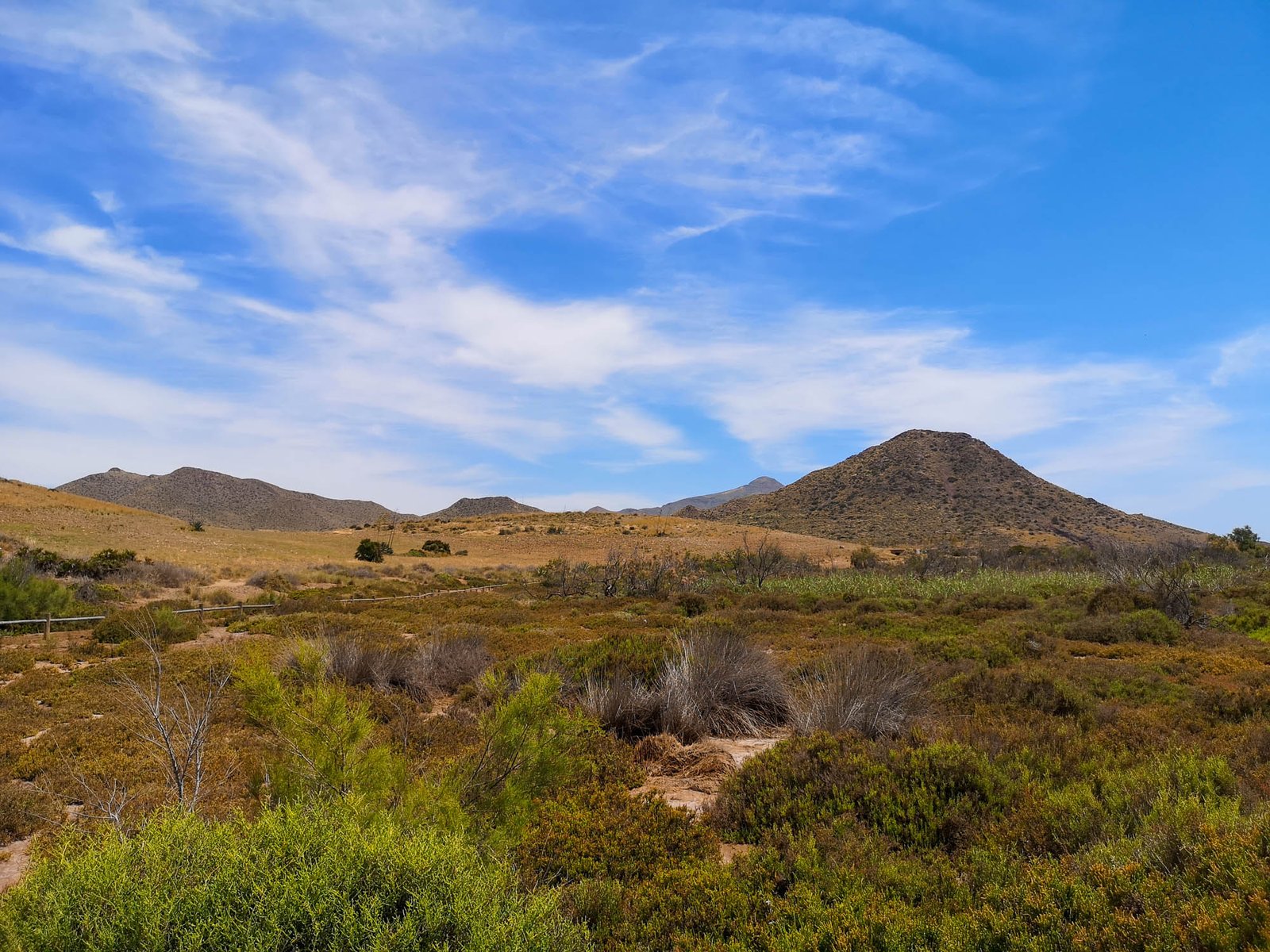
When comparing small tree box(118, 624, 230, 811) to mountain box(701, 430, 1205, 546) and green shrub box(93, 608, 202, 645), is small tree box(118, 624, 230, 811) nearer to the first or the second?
green shrub box(93, 608, 202, 645)

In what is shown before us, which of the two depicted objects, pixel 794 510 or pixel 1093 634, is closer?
pixel 1093 634

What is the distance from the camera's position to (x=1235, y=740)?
6.51 m

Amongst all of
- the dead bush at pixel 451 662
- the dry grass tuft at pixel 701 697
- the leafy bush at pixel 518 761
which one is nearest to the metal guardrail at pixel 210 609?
the dead bush at pixel 451 662

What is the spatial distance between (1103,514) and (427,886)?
297 ft

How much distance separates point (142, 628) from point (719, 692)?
14084mm

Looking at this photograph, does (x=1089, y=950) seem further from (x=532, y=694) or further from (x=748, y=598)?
(x=748, y=598)

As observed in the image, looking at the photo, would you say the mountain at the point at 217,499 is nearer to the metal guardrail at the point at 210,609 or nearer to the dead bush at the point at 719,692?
the metal guardrail at the point at 210,609

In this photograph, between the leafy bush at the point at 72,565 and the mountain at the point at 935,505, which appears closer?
the leafy bush at the point at 72,565

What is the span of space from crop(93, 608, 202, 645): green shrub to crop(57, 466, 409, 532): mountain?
9472cm

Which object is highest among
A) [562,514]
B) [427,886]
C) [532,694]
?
[562,514]

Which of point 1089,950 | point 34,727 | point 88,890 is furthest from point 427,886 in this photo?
point 34,727

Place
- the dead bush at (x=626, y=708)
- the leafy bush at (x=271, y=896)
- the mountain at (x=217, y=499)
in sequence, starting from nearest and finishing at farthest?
the leafy bush at (x=271, y=896), the dead bush at (x=626, y=708), the mountain at (x=217, y=499)

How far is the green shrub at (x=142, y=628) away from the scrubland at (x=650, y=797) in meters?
1.81

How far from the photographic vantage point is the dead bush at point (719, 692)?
27.3ft
